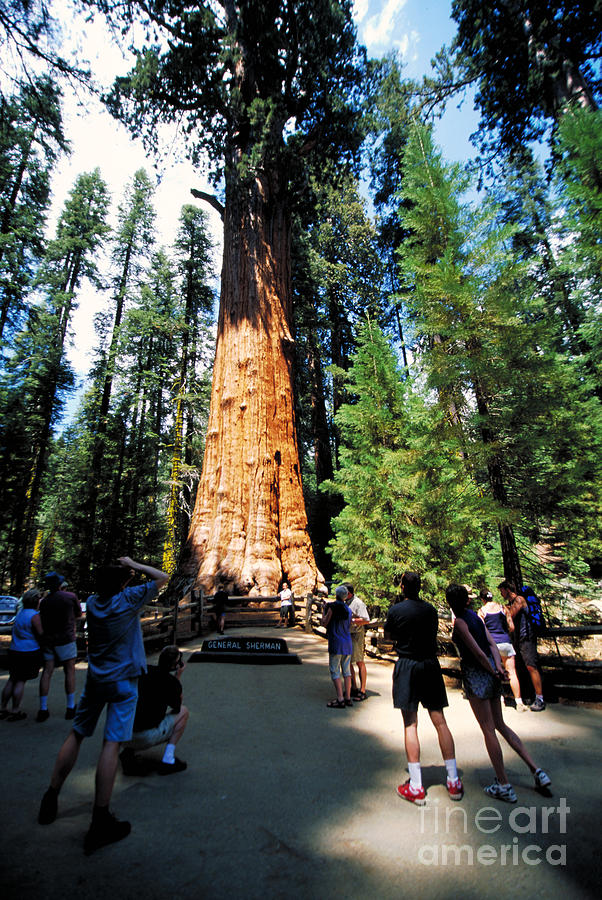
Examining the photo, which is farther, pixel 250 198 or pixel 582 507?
pixel 250 198

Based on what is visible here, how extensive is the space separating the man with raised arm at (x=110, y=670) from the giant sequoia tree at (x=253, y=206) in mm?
8726

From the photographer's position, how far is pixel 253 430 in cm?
1284

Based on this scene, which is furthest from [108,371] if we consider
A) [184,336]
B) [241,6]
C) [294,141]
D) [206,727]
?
[206,727]

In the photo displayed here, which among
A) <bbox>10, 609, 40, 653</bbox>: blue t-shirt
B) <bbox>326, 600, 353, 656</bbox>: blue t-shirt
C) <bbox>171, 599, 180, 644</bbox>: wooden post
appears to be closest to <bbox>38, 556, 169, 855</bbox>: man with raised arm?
<bbox>10, 609, 40, 653</bbox>: blue t-shirt

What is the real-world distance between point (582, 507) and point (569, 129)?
27.3ft

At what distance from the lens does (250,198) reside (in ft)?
49.6

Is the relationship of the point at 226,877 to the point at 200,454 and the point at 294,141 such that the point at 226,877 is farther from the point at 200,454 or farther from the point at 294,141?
the point at 200,454

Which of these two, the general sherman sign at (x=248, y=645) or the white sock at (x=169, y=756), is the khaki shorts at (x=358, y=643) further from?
the white sock at (x=169, y=756)

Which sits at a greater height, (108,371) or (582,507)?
(108,371)

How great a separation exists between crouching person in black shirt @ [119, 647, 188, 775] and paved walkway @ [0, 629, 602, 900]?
0.13m

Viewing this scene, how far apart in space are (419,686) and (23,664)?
466 centimetres

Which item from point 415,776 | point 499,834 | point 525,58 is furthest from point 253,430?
point 525,58

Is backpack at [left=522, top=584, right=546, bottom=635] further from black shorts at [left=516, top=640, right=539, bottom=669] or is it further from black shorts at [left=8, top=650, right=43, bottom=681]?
black shorts at [left=8, top=650, right=43, bottom=681]

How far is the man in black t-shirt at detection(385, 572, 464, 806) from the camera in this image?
127 inches
